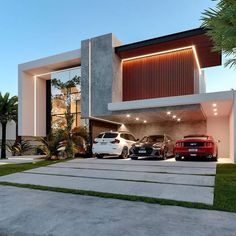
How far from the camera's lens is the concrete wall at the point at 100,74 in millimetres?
16172

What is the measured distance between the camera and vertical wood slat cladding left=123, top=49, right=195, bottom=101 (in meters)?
16.3

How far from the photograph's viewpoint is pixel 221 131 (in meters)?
17.4

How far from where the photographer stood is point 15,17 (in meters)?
14.9

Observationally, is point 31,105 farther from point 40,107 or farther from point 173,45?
point 173,45

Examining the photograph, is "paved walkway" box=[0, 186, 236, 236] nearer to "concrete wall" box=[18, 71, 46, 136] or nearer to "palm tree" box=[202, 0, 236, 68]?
"palm tree" box=[202, 0, 236, 68]

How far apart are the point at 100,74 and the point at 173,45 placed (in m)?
4.65

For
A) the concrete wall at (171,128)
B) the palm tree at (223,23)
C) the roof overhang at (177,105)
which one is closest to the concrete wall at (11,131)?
the concrete wall at (171,128)

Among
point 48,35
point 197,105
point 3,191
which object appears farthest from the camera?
point 48,35

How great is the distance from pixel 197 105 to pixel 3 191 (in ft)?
32.3

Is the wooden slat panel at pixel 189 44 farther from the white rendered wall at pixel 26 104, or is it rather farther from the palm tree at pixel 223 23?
the white rendered wall at pixel 26 104

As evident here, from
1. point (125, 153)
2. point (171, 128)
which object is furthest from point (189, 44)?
point (125, 153)

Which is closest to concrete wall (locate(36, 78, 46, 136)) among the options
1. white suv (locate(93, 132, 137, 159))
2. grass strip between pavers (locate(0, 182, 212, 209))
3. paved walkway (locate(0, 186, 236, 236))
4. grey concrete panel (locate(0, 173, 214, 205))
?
white suv (locate(93, 132, 137, 159))

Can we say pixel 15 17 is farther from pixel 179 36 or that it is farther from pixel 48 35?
pixel 179 36

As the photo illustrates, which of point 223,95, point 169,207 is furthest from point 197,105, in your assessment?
point 169,207
